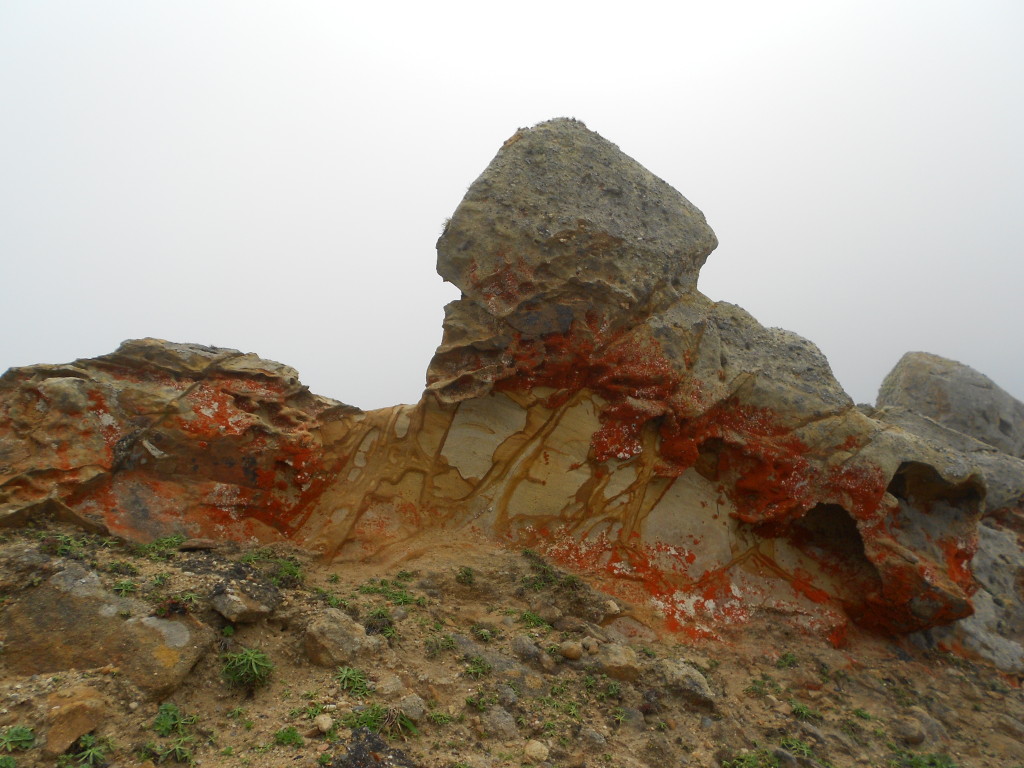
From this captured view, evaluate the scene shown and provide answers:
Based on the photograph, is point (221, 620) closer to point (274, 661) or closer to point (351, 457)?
point (274, 661)

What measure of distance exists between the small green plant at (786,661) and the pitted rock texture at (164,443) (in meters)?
7.21

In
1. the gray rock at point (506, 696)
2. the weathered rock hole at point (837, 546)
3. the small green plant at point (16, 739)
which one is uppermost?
the weathered rock hole at point (837, 546)

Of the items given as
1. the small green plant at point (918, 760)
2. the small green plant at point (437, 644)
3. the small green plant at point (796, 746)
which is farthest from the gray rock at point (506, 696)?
the small green plant at point (918, 760)

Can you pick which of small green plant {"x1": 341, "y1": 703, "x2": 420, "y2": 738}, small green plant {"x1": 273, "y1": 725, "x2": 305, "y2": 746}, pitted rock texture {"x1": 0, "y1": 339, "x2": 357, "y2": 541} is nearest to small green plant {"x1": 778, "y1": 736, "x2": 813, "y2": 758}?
small green plant {"x1": 341, "y1": 703, "x2": 420, "y2": 738}

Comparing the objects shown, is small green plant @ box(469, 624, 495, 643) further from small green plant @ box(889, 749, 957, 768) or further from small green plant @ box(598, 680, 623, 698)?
small green plant @ box(889, 749, 957, 768)

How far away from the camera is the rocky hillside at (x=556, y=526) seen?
21.2 ft

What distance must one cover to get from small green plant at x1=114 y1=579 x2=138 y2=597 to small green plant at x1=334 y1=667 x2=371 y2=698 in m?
2.22

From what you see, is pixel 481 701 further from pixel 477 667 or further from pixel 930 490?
pixel 930 490

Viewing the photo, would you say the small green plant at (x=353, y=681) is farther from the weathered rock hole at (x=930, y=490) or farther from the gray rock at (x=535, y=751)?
the weathered rock hole at (x=930, y=490)

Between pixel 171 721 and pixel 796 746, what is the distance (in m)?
6.64

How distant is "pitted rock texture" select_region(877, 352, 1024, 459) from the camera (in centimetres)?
1487

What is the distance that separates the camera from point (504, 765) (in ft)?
18.7

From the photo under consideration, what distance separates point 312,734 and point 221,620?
1690 millimetres

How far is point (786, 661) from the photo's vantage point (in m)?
8.85
